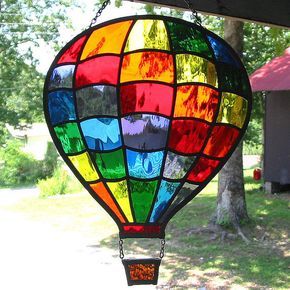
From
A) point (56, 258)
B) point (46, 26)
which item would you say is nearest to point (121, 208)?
point (56, 258)

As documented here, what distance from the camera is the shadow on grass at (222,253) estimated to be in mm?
5113

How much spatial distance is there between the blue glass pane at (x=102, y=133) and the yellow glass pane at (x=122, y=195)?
12 cm

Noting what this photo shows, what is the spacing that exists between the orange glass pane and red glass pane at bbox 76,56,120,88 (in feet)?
1.05

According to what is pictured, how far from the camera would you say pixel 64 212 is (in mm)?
10055

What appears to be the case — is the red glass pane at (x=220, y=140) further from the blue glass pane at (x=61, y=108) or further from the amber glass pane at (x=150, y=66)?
the blue glass pane at (x=61, y=108)

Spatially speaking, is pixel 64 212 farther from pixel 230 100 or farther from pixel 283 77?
pixel 230 100

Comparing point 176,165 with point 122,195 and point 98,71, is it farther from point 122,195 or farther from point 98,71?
point 98,71

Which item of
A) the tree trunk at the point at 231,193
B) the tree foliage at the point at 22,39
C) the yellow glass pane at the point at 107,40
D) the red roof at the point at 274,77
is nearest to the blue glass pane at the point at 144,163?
the yellow glass pane at the point at 107,40

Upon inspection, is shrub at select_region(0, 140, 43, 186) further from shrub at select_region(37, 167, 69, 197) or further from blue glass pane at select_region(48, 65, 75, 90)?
blue glass pane at select_region(48, 65, 75, 90)

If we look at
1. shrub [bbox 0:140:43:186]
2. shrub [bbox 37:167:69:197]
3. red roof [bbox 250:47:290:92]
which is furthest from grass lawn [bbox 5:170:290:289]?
shrub [bbox 0:140:43:186]

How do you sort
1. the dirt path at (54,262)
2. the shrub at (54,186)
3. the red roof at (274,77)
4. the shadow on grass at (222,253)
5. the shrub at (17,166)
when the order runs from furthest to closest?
the shrub at (17,166) → the shrub at (54,186) → the red roof at (274,77) → the dirt path at (54,262) → the shadow on grass at (222,253)

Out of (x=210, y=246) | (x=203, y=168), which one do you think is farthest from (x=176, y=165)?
(x=210, y=246)

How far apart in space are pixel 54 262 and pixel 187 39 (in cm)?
521

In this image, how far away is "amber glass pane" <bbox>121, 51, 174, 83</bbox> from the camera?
1462 mm
